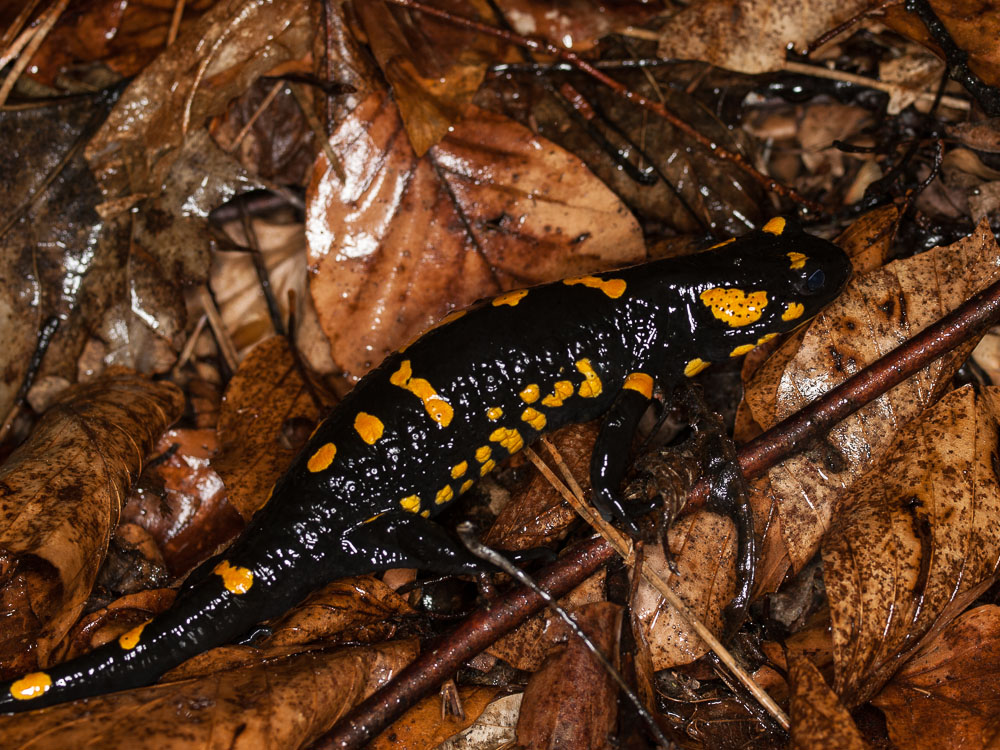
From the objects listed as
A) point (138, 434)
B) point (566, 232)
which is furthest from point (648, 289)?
point (138, 434)

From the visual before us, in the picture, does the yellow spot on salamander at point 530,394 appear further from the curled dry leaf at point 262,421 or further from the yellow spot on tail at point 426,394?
the curled dry leaf at point 262,421

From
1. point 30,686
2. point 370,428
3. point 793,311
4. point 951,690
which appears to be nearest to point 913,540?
point 951,690

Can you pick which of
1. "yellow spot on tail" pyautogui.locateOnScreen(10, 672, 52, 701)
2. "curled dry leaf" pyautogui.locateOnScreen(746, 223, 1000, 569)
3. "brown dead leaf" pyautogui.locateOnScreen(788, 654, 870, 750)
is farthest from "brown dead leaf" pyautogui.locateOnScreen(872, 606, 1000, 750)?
"yellow spot on tail" pyautogui.locateOnScreen(10, 672, 52, 701)

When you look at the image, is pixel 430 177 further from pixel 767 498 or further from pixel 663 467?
pixel 767 498

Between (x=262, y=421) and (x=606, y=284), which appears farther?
(x=262, y=421)

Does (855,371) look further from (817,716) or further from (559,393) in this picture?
(817,716)

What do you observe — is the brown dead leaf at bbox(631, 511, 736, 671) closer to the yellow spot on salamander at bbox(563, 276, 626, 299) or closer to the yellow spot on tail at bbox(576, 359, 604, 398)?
the yellow spot on tail at bbox(576, 359, 604, 398)
